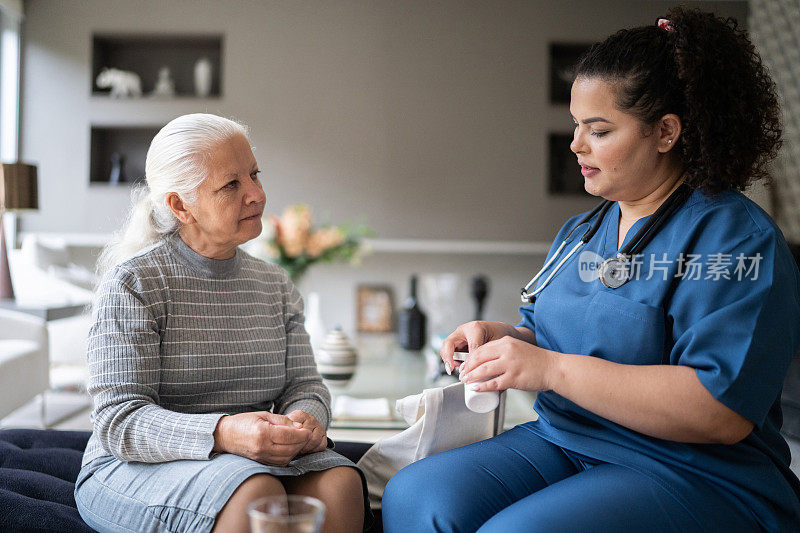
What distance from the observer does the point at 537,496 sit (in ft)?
3.59

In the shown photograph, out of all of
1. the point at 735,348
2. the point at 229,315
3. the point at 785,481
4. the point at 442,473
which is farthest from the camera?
the point at 229,315

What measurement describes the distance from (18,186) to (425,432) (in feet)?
10.3

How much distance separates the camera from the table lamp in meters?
3.50

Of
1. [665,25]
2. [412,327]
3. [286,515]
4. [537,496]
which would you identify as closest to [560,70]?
[412,327]

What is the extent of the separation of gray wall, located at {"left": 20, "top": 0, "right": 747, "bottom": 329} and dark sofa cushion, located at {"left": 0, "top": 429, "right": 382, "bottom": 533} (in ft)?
10.4

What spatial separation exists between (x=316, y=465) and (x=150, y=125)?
409 centimetres

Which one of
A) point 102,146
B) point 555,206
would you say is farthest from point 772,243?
point 102,146

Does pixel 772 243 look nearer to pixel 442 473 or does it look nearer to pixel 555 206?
pixel 442 473

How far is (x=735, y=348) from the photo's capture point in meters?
1.02

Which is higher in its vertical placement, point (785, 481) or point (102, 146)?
point (102, 146)

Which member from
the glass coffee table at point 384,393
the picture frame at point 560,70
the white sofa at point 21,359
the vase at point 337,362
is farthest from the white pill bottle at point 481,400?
the picture frame at point 560,70

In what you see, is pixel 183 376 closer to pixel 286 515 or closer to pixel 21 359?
pixel 286 515

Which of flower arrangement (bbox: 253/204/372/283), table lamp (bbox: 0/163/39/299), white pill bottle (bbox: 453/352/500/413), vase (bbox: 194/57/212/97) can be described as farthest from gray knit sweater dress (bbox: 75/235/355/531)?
vase (bbox: 194/57/212/97)

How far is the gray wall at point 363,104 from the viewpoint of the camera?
4.77m
